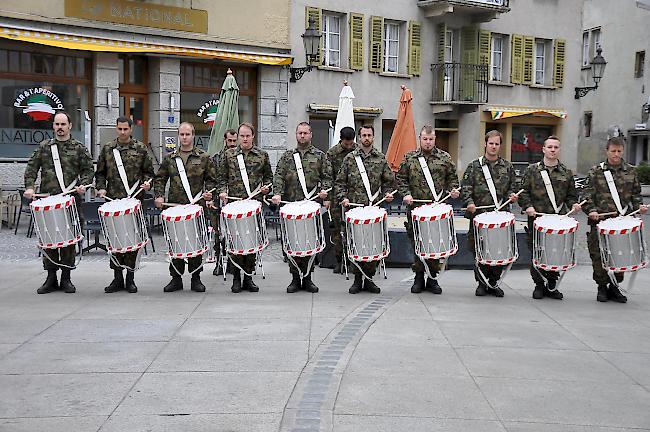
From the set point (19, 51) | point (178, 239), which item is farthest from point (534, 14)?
point (178, 239)

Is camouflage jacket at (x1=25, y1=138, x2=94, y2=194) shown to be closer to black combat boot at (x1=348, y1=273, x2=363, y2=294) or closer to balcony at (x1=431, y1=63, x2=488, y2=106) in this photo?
black combat boot at (x1=348, y1=273, x2=363, y2=294)

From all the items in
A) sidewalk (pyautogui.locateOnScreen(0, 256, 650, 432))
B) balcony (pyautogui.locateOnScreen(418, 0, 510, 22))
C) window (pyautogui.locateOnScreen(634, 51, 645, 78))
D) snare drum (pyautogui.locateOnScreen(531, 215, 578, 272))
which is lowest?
sidewalk (pyautogui.locateOnScreen(0, 256, 650, 432))

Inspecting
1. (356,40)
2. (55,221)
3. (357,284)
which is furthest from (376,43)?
(55,221)

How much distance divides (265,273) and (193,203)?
87.2 inches

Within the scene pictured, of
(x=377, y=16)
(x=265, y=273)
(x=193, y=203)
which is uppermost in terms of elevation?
(x=377, y=16)

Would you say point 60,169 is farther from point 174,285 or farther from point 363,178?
point 363,178

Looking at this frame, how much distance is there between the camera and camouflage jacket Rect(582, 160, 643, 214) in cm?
975

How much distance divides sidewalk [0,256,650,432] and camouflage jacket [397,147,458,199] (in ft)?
4.06

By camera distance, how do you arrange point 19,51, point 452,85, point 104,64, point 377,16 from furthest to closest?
point 452,85
point 377,16
point 104,64
point 19,51

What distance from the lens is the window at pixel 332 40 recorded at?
2475 centimetres

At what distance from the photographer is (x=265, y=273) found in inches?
471

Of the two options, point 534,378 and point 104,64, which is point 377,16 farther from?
point 534,378

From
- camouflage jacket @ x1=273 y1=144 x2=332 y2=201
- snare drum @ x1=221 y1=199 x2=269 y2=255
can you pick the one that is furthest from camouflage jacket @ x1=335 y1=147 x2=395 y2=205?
snare drum @ x1=221 y1=199 x2=269 y2=255

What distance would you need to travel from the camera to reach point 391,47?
26.5 m
